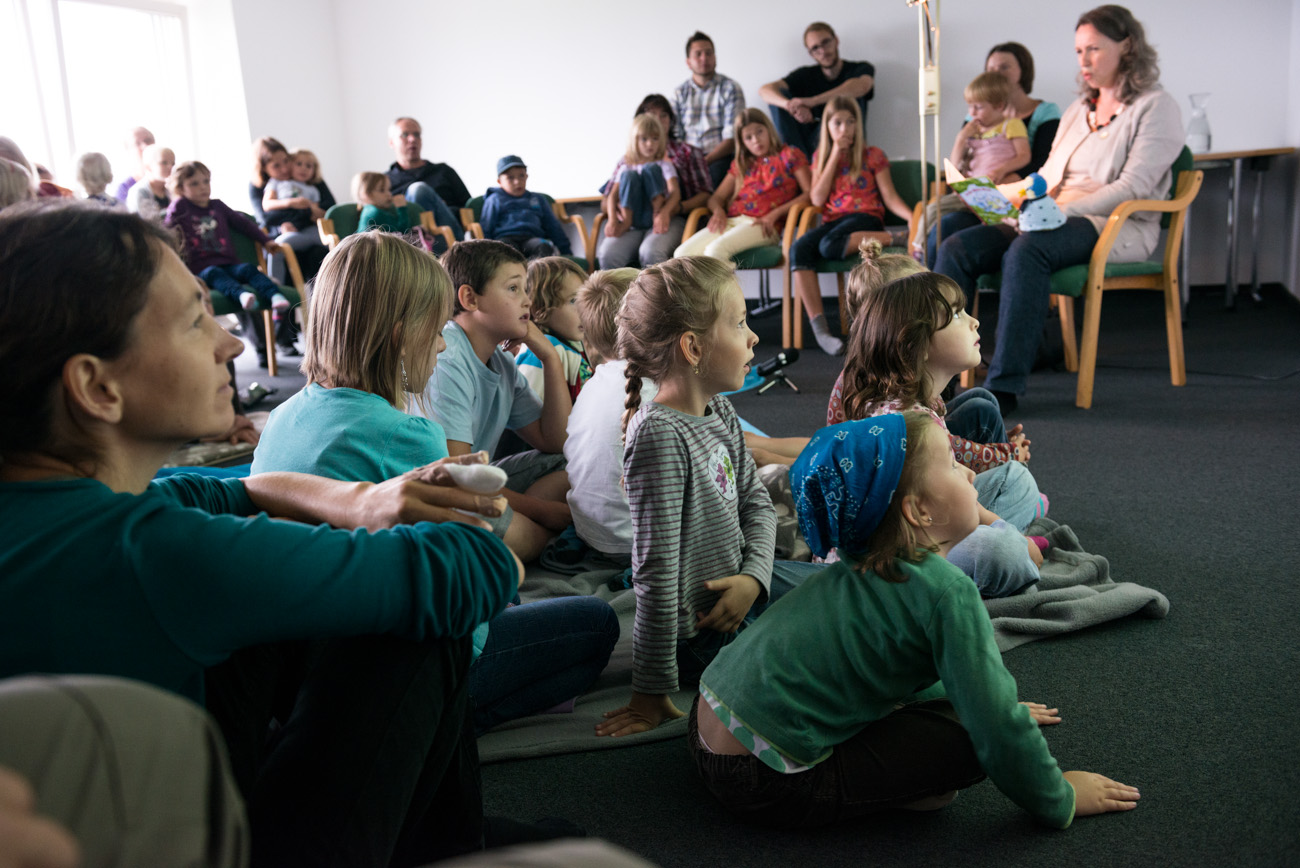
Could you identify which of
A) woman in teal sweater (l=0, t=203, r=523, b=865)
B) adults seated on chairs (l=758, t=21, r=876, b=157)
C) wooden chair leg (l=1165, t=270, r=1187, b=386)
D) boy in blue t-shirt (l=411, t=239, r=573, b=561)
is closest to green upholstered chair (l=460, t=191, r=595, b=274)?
adults seated on chairs (l=758, t=21, r=876, b=157)

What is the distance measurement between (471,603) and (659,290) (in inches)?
33.0

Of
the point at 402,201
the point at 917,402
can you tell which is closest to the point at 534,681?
the point at 917,402

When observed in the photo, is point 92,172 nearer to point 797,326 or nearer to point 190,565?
point 797,326

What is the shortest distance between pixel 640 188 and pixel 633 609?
4.02m

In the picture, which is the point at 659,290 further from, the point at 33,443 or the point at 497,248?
the point at 33,443

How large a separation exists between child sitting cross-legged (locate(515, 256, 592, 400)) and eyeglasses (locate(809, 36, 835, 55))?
4.00m

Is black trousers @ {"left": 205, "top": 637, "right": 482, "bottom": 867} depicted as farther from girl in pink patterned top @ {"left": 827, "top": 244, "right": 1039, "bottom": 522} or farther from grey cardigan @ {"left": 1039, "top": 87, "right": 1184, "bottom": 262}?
grey cardigan @ {"left": 1039, "top": 87, "right": 1184, "bottom": 262}

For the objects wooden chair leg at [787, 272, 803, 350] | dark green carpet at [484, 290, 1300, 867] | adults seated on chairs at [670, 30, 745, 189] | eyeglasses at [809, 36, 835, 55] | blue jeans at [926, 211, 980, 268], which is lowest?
dark green carpet at [484, 290, 1300, 867]

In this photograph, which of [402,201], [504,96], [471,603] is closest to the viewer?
[471,603]

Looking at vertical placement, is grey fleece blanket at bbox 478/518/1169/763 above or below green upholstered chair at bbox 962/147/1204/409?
below

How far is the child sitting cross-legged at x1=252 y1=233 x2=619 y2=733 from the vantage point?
4.23ft

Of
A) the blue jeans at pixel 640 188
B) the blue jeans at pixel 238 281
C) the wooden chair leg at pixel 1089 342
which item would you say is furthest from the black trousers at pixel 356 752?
the blue jeans at pixel 640 188

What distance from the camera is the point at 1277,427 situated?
3049mm

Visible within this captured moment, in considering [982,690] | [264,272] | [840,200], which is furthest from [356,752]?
[264,272]
